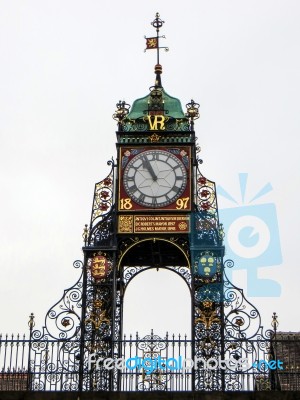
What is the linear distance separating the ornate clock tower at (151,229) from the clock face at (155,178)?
25mm

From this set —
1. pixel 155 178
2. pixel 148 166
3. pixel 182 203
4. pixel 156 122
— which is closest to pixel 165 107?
pixel 156 122

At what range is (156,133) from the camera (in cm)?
2825

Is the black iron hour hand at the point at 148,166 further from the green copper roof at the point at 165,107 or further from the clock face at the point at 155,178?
the green copper roof at the point at 165,107

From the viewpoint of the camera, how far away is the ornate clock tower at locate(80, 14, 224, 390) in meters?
26.1

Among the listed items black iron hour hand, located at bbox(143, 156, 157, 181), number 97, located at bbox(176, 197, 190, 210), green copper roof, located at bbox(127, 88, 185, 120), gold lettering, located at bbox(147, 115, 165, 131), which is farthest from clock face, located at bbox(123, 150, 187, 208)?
green copper roof, located at bbox(127, 88, 185, 120)

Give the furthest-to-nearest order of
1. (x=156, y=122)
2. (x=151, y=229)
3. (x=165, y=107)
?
(x=165, y=107) → (x=156, y=122) → (x=151, y=229)

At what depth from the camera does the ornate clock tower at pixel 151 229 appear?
26125mm

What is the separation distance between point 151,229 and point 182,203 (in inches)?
40.5

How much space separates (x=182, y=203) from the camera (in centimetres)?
2744

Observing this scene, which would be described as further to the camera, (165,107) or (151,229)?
(165,107)

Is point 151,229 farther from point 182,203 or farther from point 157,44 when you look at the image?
point 157,44

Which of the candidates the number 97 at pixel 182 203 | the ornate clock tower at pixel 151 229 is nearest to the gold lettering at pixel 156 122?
the ornate clock tower at pixel 151 229

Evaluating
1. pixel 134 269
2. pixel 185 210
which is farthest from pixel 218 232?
pixel 134 269

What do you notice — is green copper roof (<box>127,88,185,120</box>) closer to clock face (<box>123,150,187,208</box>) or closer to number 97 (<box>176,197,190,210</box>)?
clock face (<box>123,150,187,208</box>)
